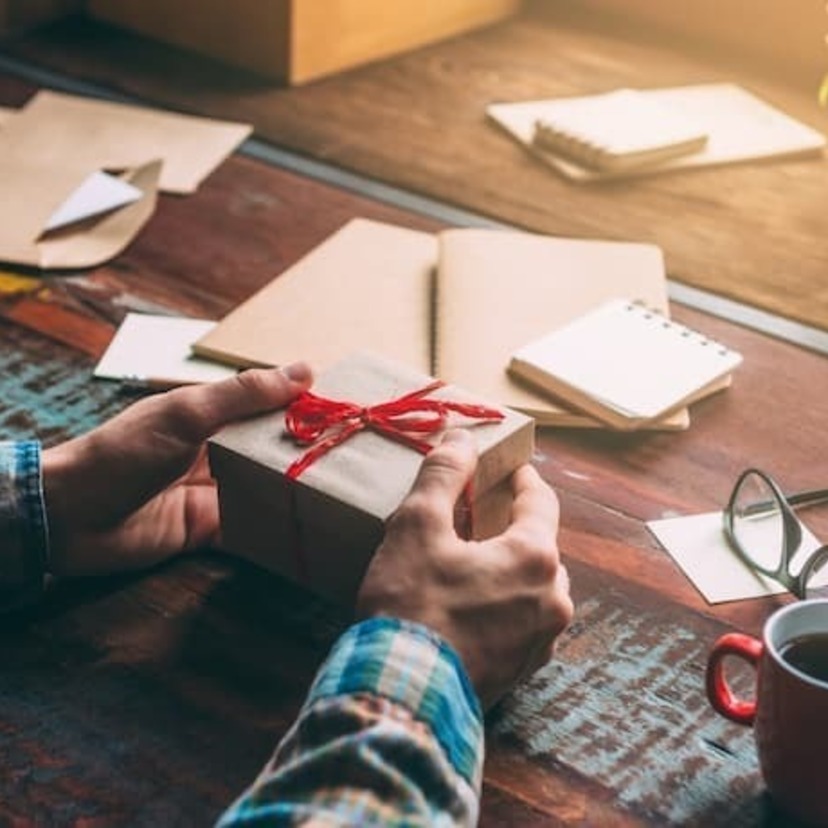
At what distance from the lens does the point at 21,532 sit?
0.99 metres

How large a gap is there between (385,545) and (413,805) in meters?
0.18

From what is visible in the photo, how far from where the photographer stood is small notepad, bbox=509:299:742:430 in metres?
1.17

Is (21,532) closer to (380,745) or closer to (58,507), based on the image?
(58,507)

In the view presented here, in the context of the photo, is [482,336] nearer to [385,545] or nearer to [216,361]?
[216,361]

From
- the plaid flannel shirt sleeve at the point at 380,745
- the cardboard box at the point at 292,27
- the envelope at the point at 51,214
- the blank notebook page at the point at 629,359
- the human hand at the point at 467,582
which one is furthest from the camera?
the cardboard box at the point at 292,27

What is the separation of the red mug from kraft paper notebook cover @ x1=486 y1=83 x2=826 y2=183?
32.2 inches

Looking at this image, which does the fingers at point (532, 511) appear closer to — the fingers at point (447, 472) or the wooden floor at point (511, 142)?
the fingers at point (447, 472)

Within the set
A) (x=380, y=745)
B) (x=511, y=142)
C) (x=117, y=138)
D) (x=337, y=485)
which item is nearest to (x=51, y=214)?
(x=117, y=138)

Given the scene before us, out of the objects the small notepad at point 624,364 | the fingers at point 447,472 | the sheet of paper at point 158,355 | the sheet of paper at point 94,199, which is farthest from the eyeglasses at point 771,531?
the sheet of paper at point 94,199

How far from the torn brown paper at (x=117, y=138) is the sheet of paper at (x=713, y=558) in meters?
0.69

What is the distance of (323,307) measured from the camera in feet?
4.27

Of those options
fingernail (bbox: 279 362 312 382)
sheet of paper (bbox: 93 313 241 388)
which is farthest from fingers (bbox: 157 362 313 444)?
sheet of paper (bbox: 93 313 241 388)

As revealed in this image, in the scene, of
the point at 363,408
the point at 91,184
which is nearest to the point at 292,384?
the point at 363,408

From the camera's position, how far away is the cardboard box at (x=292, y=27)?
181 cm
